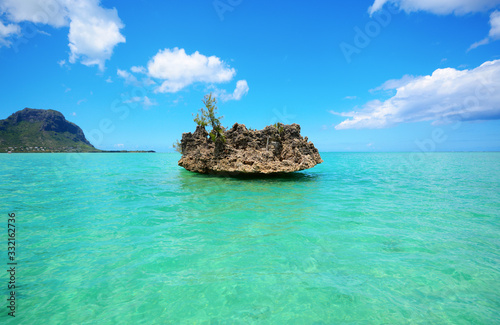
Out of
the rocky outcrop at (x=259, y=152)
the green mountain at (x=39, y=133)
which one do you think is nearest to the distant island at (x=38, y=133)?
the green mountain at (x=39, y=133)

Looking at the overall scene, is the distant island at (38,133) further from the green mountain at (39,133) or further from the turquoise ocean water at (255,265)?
the turquoise ocean water at (255,265)

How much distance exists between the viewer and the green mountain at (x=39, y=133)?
416ft

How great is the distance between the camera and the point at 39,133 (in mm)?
143875

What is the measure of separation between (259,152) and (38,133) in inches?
7527

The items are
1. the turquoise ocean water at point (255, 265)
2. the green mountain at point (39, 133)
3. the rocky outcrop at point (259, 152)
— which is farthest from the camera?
the green mountain at point (39, 133)

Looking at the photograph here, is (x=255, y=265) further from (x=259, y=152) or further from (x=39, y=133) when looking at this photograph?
(x=39, y=133)

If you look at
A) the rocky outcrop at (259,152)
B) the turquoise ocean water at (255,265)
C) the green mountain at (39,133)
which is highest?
the green mountain at (39,133)

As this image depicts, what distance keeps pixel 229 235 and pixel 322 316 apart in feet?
10.6

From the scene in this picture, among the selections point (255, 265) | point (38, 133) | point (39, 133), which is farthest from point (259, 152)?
point (39, 133)

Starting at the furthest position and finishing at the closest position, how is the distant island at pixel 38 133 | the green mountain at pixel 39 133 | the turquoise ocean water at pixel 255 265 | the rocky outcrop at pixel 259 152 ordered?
the green mountain at pixel 39 133 < the distant island at pixel 38 133 < the rocky outcrop at pixel 259 152 < the turquoise ocean water at pixel 255 265

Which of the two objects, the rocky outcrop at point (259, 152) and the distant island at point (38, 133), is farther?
the distant island at point (38, 133)

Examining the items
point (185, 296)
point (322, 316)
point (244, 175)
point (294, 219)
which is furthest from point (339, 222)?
point (244, 175)

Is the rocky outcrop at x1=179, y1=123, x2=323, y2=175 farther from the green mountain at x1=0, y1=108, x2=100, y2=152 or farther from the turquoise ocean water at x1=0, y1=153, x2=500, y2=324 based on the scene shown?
the green mountain at x1=0, y1=108, x2=100, y2=152

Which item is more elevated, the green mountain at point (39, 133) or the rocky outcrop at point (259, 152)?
the green mountain at point (39, 133)
